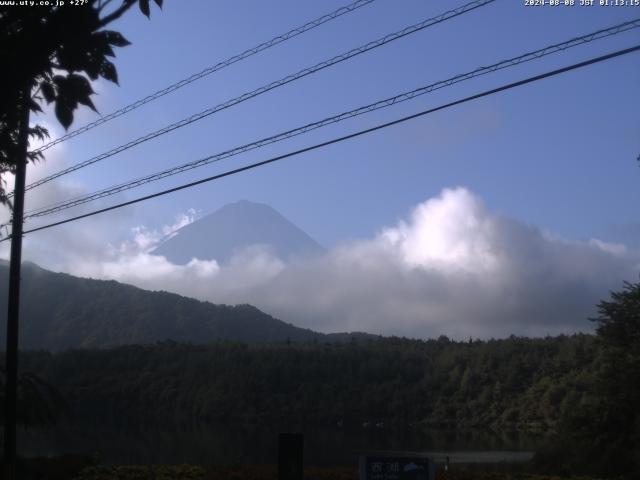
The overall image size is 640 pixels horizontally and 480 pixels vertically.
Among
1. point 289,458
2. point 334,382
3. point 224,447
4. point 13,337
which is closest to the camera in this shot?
point 289,458

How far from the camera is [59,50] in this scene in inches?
234

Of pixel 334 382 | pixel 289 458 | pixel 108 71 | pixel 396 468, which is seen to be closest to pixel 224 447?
pixel 289 458

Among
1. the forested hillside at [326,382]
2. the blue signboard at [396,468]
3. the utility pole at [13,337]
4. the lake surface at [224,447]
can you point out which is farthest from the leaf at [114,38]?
the forested hillside at [326,382]

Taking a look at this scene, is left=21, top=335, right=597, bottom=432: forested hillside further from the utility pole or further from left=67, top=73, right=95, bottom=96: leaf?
left=67, top=73, right=95, bottom=96: leaf

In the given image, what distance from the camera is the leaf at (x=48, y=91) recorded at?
6.05 m

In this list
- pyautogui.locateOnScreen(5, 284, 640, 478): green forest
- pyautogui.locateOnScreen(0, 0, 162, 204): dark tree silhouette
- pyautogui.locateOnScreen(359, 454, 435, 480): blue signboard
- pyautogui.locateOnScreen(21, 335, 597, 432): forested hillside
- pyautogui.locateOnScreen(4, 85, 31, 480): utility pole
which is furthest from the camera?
pyautogui.locateOnScreen(21, 335, 597, 432): forested hillside

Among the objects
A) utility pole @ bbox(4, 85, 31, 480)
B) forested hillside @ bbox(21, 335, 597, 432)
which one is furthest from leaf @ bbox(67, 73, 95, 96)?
forested hillside @ bbox(21, 335, 597, 432)

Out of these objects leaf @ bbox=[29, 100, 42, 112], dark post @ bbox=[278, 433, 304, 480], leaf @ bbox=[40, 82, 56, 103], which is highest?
leaf @ bbox=[29, 100, 42, 112]

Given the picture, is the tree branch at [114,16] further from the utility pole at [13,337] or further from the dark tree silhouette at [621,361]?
the dark tree silhouette at [621,361]

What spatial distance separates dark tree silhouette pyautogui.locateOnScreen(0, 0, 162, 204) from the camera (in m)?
5.18

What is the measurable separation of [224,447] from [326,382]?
62.6 m

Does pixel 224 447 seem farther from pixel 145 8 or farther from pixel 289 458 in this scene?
pixel 145 8

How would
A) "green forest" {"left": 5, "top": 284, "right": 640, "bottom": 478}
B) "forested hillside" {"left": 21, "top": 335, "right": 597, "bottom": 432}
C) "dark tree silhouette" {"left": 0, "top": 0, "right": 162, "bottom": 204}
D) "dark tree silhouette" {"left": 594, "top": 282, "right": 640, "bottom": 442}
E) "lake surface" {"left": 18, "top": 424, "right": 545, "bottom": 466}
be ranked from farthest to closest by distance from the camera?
"forested hillside" {"left": 21, "top": 335, "right": 597, "bottom": 432} → "green forest" {"left": 5, "top": 284, "right": 640, "bottom": 478} → "lake surface" {"left": 18, "top": 424, "right": 545, "bottom": 466} → "dark tree silhouette" {"left": 594, "top": 282, "right": 640, "bottom": 442} → "dark tree silhouette" {"left": 0, "top": 0, "right": 162, "bottom": 204}

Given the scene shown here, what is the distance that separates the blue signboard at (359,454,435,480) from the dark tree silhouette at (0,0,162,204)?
7253 millimetres
